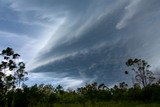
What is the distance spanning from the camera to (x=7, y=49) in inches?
2808

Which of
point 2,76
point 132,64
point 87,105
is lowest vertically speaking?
point 87,105

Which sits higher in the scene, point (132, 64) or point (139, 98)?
point (132, 64)

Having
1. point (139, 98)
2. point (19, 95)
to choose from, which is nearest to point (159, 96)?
point (139, 98)

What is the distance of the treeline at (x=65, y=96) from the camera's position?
5459cm

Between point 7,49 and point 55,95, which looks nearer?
point 55,95

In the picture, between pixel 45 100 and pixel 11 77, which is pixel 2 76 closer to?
pixel 11 77

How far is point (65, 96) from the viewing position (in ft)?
210

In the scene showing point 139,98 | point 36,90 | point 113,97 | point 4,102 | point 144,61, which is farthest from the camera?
point 144,61

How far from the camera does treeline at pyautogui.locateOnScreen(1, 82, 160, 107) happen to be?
179ft

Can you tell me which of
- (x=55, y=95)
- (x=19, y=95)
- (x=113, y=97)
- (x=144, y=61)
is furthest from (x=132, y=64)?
(x=19, y=95)

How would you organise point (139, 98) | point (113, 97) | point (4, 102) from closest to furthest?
1. point (4, 102)
2. point (139, 98)
3. point (113, 97)

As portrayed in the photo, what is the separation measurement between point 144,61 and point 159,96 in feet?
112

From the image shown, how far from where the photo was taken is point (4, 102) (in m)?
53.6

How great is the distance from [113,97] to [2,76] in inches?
959
